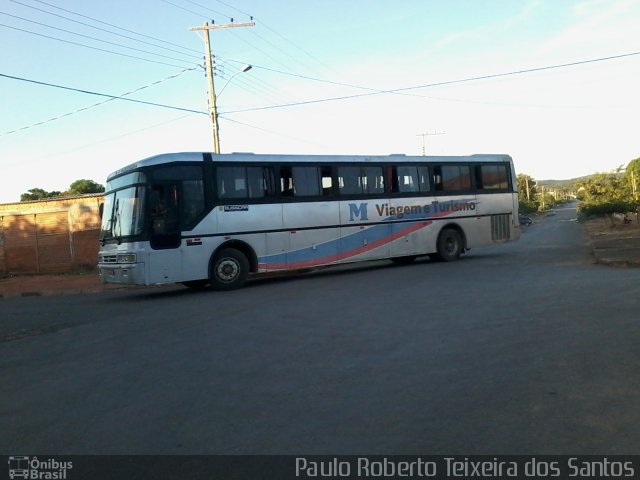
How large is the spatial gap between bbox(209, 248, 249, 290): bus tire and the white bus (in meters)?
0.02

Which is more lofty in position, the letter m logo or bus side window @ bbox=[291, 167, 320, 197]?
bus side window @ bbox=[291, 167, 320, 197]

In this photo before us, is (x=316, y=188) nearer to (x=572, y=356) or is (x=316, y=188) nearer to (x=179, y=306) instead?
(x=179, y=306)

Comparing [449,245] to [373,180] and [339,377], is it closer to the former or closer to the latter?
[373,180]

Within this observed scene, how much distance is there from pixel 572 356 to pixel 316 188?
11571mm

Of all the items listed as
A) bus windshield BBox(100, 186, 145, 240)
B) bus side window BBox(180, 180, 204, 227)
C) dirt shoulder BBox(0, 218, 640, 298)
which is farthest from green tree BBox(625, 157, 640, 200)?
bus windshield BBox(100, 186, 145, 240)

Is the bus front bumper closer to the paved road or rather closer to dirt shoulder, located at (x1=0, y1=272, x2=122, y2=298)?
the paved road

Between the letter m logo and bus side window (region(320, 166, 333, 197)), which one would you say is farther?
the letter m logo

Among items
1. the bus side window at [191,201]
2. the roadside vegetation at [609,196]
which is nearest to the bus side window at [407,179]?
the bus side window at [191,201]

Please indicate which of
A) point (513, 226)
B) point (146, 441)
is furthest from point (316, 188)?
point (146, 441)

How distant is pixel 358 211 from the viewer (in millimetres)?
18312

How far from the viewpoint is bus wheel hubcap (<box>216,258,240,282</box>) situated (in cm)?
1531

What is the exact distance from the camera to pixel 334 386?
5891 mm

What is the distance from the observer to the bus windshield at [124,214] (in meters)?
14.2

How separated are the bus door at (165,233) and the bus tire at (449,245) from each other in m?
9.37
